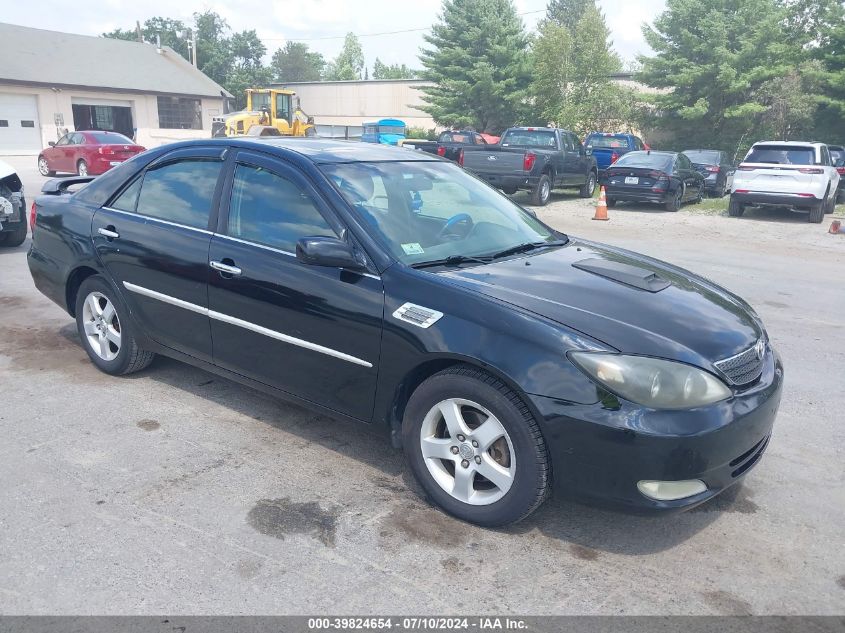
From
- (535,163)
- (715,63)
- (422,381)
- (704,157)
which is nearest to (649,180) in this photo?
(535,163)

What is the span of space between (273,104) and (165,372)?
94.0ft

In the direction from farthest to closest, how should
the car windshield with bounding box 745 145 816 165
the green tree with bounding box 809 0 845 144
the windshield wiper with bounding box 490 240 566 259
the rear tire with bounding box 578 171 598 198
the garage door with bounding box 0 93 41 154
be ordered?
the garage door with bounding box 0 93 41 154 < the green tree with bounding box 809 0 845 144 < the rear tire with bounding box 578 171 598 198 < the car windshield with bounding box 745 145 816 165 < the windshield wiper with bounding box 490 240 566 259

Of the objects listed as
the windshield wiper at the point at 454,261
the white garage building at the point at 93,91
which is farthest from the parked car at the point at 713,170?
the white garage building at the point at 93,91

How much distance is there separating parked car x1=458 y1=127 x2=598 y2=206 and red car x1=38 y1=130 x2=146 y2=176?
10.0 m

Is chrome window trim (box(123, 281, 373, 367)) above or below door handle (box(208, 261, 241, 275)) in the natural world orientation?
below

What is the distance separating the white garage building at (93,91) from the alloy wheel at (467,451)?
35743 millimetres

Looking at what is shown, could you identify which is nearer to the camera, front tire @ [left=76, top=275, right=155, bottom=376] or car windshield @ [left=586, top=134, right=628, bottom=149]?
front tire @ [left=76, top=275, right=155, bottom=376]

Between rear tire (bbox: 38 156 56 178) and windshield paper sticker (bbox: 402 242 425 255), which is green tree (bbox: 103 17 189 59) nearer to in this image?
rear tire (bbox: 38 156 56 178)

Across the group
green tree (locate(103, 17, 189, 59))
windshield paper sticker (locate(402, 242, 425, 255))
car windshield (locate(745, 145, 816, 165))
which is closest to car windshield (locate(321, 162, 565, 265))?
windshield paper sticker (locate(402, 242, 425, 255))

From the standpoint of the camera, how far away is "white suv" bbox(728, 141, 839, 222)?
16141 millimetres

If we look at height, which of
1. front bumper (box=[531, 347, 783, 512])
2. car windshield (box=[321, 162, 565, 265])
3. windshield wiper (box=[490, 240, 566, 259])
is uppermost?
car windshield (box=[321, 162, 565, 265])

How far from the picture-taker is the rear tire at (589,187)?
20859mm

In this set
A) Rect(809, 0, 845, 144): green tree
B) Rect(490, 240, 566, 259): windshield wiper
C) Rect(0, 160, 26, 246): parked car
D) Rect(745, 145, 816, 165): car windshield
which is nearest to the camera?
Rect(490, 240, 566, 259): windshield wiper

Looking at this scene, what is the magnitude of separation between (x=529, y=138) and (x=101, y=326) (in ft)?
53.5
